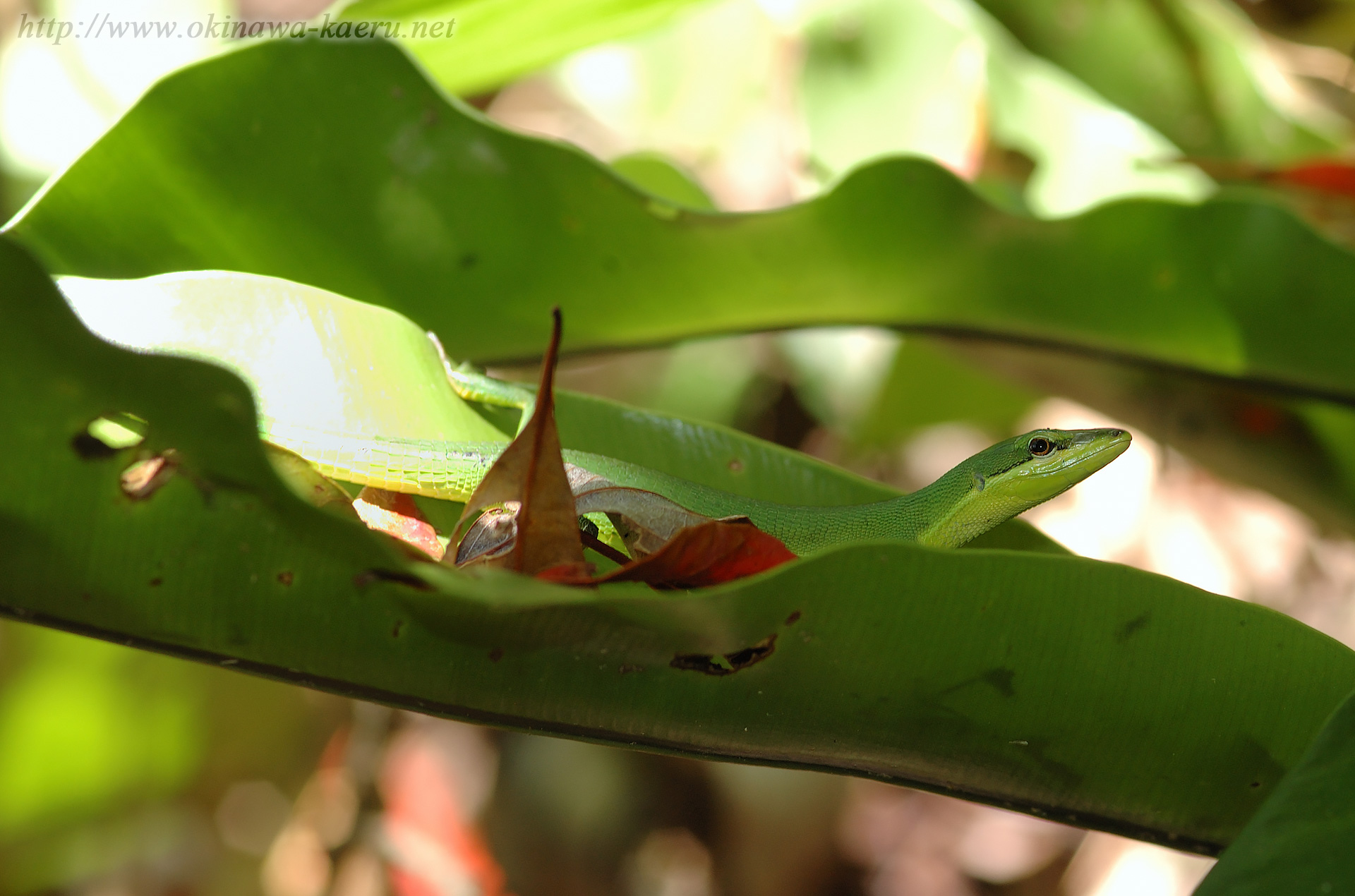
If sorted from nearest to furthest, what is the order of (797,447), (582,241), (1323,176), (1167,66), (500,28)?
1. (582,241)
2. (1323,176)
3. (500,28)
4. (1167,66)
5. (797,447)

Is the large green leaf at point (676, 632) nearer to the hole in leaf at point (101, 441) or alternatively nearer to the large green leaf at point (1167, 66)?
the hole in leaf at point (101, 441)

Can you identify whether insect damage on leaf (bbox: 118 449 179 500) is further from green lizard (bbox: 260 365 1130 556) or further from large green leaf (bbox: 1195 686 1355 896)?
large green leaf (bbox: 1195 686 1355 896)

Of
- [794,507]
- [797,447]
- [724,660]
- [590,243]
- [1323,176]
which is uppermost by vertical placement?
[1323,176]

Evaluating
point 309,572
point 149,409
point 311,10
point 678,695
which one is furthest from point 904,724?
point 311,10

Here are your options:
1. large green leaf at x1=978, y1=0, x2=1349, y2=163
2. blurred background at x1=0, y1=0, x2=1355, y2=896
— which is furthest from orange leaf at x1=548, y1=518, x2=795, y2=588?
large green leaf at x1=978, y1=0, x2=1349, y2=163

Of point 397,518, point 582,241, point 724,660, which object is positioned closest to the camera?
point 724,660

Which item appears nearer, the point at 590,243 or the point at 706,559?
the point at 706,559
